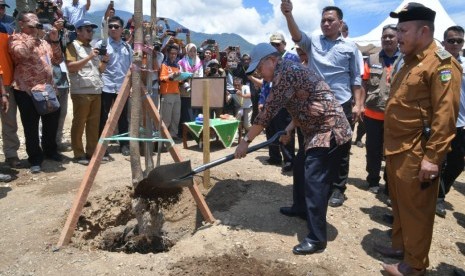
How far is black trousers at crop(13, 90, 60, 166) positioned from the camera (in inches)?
203

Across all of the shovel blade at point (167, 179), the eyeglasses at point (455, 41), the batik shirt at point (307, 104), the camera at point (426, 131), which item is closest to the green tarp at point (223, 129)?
the shovel blade at point (167, 179)

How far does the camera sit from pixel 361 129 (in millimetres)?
8156

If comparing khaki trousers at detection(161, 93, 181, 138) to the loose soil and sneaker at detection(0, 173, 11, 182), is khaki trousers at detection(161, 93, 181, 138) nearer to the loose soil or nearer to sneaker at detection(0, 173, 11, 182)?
the loose soil

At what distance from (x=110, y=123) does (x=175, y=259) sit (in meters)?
1.36

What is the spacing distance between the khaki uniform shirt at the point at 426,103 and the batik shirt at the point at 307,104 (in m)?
0.48

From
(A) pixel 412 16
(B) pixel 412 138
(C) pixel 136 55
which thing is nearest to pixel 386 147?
(B) pixel 412 138

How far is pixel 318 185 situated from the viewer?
3227mm

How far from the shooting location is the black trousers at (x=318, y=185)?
323 centimetres

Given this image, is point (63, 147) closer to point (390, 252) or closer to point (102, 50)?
point (102, 50)

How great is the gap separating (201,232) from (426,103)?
224 cm

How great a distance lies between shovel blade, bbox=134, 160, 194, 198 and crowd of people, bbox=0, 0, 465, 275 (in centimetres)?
56

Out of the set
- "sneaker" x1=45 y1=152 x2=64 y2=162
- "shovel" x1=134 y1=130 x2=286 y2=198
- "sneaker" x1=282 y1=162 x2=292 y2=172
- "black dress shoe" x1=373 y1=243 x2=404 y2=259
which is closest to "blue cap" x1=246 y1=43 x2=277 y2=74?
"shovel" x1=134 y1=130 x2=286 y2=198

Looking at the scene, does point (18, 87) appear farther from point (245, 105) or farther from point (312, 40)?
point (245, 105)

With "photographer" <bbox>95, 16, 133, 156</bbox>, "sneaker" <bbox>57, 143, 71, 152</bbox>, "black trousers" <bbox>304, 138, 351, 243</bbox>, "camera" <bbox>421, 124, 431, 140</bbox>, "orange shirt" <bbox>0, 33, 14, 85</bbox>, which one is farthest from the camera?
"sneaker" <bbox>57, 143, 71, 152</bbox>
